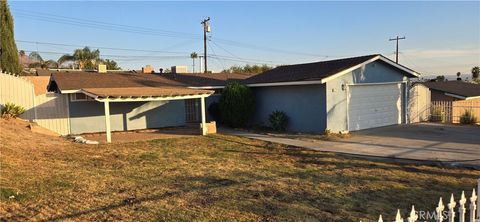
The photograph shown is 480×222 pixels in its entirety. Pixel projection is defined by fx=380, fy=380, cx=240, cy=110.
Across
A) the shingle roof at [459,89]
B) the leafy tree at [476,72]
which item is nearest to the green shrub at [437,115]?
the shingle roof at [459,89]

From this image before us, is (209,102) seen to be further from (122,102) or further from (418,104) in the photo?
(418,104)

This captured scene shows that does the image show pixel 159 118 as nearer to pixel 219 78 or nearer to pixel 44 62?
pixel 219 78

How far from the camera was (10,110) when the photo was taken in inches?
640

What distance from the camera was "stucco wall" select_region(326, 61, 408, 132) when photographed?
674 inches

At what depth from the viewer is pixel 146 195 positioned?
7.23 m

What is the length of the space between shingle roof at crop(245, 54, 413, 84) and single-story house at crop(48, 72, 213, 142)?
385 cm

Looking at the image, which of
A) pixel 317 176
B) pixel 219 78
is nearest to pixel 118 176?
pixel 317 176

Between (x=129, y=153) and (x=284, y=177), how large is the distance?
237 inches

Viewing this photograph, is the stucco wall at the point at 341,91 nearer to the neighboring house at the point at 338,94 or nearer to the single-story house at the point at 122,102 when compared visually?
the neighboring house at the point at 338,94

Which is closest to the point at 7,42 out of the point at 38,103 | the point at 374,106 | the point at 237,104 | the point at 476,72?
the point at 38,103

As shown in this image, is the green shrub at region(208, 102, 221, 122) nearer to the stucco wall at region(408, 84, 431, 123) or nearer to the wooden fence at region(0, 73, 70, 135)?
the wooden fence at region(0, 73, 70, 135)

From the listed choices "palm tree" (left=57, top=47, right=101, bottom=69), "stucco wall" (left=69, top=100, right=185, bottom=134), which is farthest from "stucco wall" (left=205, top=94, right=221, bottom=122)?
"palm tree" (left=57, top=47, right=101, bottom=69)

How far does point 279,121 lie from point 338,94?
3261mm

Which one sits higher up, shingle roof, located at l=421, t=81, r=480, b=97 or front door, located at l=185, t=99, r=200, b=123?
shingle roof, located at l=421, t=81, r=480, b=97
